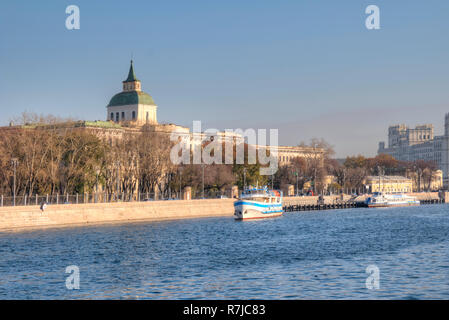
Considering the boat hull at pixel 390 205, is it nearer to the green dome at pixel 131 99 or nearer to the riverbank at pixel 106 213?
the riverbank at pixel 106 213

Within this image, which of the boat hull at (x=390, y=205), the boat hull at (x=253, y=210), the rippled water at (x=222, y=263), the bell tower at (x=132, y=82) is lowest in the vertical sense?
the rippled water at (x=222, y=263)

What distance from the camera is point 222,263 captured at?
43.8m

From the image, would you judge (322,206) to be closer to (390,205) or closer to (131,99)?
(390,205)

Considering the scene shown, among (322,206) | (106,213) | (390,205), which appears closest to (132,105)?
(322,206)

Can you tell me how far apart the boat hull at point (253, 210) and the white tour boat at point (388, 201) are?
172 ft

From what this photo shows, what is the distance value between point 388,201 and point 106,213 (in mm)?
86699

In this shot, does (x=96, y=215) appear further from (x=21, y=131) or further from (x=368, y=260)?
(x=368, y=260)

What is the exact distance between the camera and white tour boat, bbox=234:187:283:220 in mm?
92019

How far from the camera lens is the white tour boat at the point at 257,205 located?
92.0 metres

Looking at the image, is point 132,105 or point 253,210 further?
point 132,105

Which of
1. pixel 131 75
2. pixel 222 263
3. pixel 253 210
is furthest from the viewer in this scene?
pixel 131 75

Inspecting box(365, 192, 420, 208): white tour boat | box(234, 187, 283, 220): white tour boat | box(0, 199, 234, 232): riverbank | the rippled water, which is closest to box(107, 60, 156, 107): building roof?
box(365, 192, 420, 208): white tour boat

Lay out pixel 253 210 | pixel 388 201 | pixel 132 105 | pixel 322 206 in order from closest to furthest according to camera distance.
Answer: pixel 253 210 → pixel 322 206 → pixel 388 201 → pixel 132 105

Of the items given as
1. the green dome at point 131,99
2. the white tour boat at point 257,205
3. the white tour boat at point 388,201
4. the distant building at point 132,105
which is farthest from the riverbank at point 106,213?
the green dome at point 131,99
